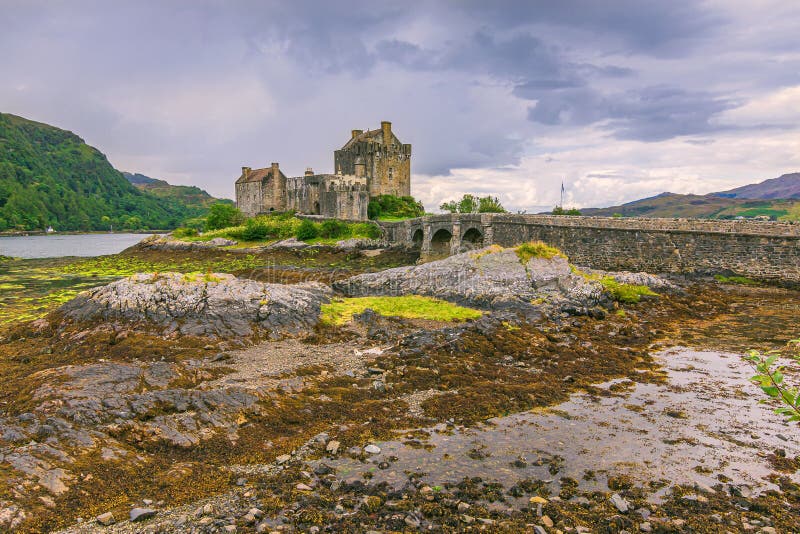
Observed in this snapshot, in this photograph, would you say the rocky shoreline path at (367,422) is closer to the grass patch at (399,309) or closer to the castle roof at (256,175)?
the grass patch at (399,309)

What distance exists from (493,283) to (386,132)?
44880mm

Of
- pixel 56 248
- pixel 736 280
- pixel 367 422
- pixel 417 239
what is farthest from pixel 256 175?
pixel 367 422

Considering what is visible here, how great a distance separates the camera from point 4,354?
14609 mm

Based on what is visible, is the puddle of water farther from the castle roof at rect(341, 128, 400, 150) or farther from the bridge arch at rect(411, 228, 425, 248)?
the castle roof at rect(341, 128, 400, 150)

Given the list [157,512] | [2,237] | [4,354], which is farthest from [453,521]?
[2,237]

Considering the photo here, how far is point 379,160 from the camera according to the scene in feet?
205

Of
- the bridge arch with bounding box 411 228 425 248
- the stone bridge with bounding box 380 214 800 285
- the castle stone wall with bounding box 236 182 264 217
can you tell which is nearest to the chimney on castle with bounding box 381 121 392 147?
the bridge arch with bounding box 411 228 425 248

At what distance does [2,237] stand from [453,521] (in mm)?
148973

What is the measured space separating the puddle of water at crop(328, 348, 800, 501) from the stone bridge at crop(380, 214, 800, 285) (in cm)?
1866

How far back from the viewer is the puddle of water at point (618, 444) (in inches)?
327

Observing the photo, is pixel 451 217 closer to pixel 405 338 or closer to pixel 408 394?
pixel 405 338

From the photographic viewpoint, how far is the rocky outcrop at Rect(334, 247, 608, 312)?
21516mm

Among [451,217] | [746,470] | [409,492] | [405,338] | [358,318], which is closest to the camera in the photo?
[409,492]

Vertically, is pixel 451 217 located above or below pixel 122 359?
above
